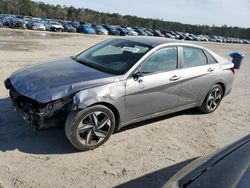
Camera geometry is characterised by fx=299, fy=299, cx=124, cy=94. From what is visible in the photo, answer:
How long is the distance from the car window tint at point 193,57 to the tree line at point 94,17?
338ft

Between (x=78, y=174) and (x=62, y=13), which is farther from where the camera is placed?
(x=62, y=13)

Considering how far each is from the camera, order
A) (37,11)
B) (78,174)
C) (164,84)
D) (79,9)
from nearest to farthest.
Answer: (78,174) → (164,84) → (37,11) → (79,9)

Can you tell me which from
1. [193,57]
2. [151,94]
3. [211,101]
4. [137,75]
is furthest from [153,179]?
[211,101]

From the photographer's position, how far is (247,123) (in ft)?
21.1

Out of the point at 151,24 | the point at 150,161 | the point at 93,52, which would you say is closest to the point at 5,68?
the point at 93,52

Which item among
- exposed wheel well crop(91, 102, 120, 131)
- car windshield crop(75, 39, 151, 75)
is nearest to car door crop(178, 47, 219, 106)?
car windshield crop(75, 39, 151, 75)

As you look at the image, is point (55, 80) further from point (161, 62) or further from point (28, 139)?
point (161, 62)

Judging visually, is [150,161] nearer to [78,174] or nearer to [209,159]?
[78,174]

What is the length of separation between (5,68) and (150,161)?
6687 millimetres

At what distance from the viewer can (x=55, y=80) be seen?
438 centimetres

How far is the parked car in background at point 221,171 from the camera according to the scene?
6.77 feet

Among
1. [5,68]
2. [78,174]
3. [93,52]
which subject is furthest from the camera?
[5,68]

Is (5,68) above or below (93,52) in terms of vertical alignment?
below

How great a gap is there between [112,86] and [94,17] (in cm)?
10779
